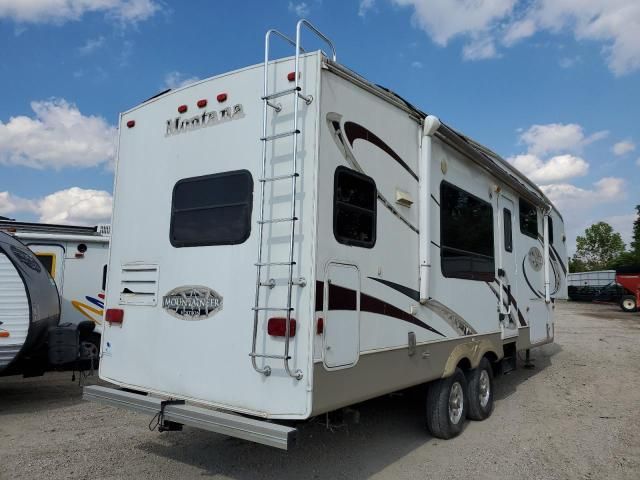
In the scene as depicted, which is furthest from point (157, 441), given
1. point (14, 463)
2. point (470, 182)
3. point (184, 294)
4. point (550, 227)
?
point (550, 227)

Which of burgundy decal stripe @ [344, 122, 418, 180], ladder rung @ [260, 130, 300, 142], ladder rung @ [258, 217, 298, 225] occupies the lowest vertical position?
ladder rung @ [258, 217, 298, 225]

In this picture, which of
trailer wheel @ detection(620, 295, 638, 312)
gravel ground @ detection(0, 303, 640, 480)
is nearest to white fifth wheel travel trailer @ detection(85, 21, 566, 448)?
gravel ground @ detection(0, 303, 640, 480)

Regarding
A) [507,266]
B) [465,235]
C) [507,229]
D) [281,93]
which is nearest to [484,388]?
[507,266]

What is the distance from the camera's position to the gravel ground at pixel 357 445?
4.45 meters

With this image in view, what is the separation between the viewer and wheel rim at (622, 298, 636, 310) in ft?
83.1

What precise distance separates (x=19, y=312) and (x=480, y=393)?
5547 millimetres

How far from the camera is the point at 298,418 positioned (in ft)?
11.2

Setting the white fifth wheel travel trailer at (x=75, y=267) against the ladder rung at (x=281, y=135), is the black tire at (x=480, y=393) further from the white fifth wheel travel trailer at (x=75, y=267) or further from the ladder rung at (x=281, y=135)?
the white fifth wheel travel trailer at (x=75, y=267)

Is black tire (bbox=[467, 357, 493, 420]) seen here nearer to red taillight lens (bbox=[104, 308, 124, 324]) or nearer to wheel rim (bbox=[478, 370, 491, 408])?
wheel rim (bbox=[478, 370, 491, 408])

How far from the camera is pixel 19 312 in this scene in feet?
19.7

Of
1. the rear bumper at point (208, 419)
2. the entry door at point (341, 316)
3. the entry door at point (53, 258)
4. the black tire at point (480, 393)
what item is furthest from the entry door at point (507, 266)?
the entry door at point (53, 258)

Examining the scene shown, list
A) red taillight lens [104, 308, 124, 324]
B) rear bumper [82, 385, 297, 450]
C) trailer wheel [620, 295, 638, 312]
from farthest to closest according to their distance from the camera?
trailer wheel [620, 295, 638, 312] → red taillight lens [104, 308, 124, 324] → rear bumper [82, 385, 297, 450]

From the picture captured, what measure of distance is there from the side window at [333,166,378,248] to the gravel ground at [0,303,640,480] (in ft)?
6.77

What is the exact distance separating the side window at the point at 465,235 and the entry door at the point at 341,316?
1645 mm
